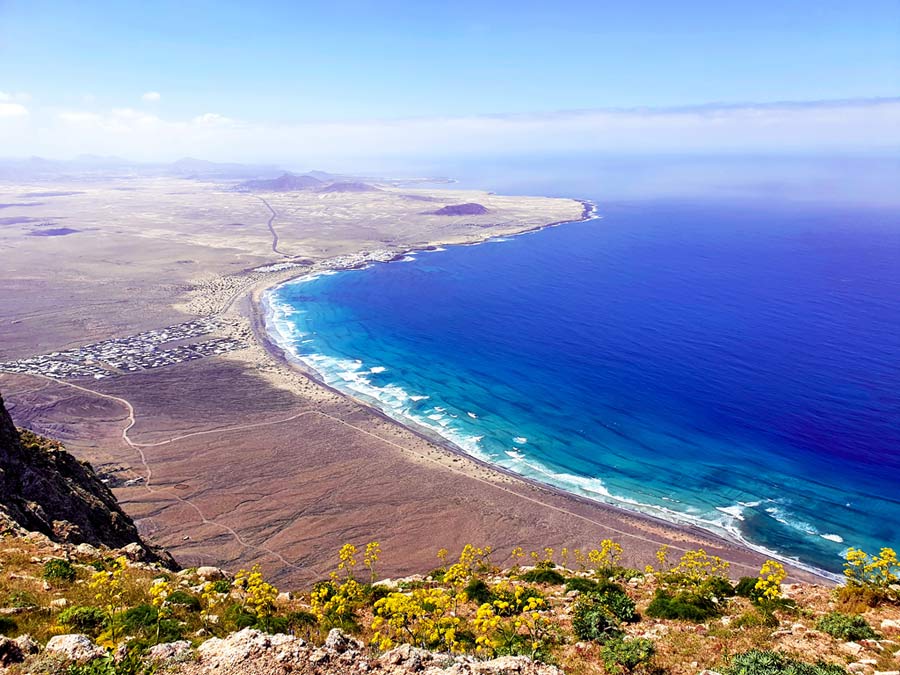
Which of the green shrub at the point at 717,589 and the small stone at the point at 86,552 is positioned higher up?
the small stone at the point at 86,552

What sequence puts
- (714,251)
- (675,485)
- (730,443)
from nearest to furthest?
1. (675,485)
2. (730,443)
3. (714,251)

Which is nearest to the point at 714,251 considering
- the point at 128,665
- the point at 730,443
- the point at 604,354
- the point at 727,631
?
the point at 604,354

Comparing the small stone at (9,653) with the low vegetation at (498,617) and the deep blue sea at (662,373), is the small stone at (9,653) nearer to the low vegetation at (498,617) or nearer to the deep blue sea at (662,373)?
the low vegetation at (498,617)

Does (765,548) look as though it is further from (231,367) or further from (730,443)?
(231,367)

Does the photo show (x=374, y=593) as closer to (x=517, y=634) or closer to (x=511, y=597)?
(x=511, y=597)

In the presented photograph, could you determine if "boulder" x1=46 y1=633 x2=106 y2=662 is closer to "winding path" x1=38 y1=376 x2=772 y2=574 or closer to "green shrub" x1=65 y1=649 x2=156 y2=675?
"green shrub" x1=65 y1=649 x2=156 y2=675

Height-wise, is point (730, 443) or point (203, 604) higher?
point (203, 604)

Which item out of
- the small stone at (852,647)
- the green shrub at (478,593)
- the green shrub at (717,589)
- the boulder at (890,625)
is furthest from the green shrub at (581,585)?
the boulder at (890,625)
